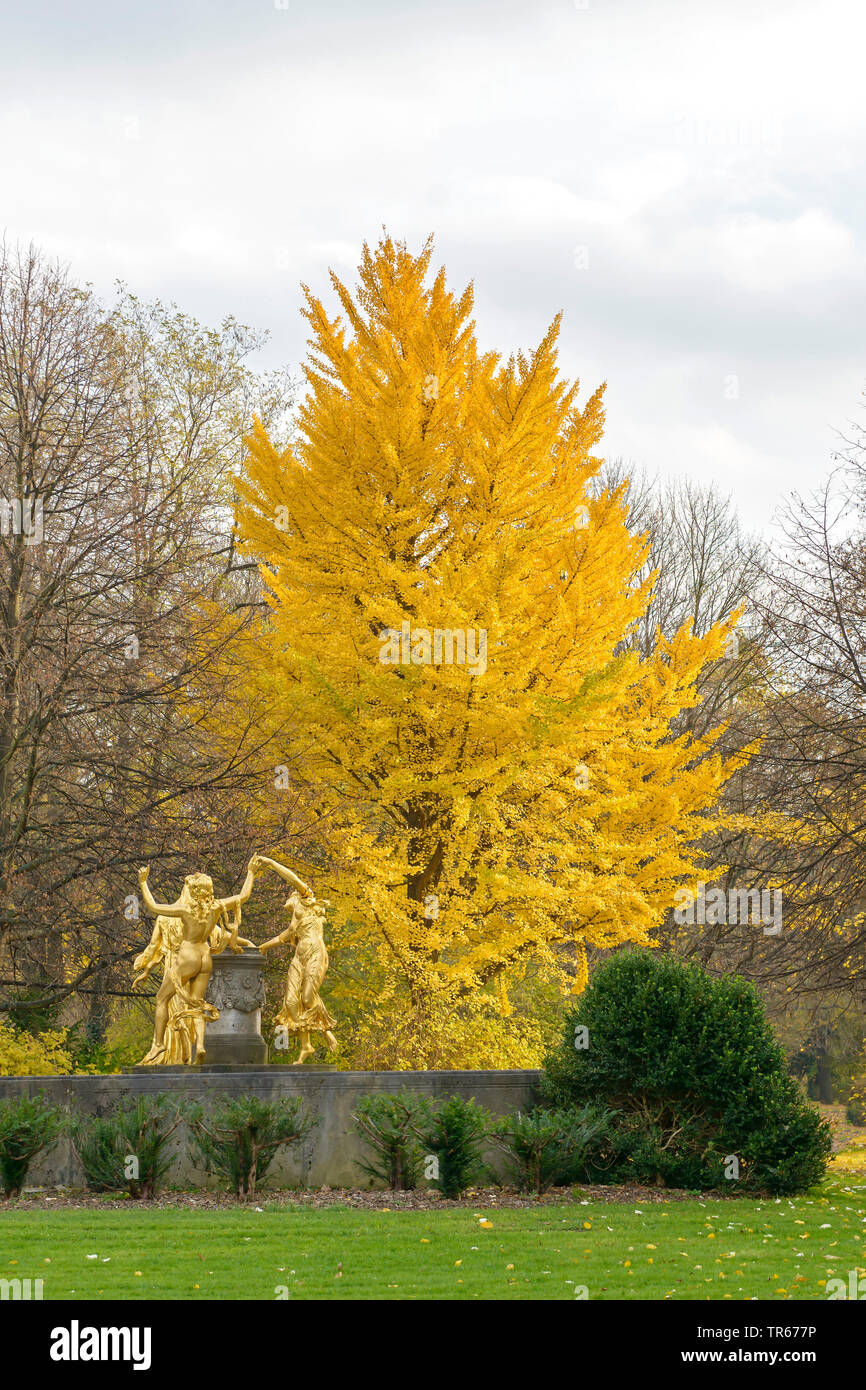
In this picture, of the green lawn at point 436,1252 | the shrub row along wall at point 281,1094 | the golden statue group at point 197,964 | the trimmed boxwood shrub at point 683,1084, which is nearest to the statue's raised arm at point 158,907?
the golden statue group at point 197,964

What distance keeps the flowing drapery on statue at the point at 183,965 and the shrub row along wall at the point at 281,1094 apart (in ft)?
1.56

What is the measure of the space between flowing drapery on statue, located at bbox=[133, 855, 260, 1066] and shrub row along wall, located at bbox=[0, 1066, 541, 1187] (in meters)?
0.48

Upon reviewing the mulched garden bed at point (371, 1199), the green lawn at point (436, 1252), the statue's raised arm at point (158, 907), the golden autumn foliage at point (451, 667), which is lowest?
the mulched garden bed at point (371, 1199)

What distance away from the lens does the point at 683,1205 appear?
1111cm

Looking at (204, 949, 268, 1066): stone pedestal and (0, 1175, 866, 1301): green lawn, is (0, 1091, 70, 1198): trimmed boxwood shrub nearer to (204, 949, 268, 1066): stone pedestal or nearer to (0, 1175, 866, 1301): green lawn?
(0, 1175, 866, 1301): green lawn

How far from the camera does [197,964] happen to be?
1365cm

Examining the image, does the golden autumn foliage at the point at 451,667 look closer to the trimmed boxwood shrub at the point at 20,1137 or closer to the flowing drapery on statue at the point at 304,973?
the flowing drapery on statue at the point at 304,973

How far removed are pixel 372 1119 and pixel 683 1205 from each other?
8.56 ft

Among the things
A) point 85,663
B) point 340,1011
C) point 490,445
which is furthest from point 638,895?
point 85,663

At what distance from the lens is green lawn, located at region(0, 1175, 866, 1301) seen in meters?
7.31

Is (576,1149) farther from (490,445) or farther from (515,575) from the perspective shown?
(490,445)

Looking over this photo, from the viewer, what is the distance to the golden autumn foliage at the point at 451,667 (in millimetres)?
16297

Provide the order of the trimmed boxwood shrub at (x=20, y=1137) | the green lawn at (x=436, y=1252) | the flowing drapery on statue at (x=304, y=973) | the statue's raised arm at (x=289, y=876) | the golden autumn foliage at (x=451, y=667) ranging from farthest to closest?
the golden autumn foliage at (x=451, y=667) → the flowing drapery on statue at (x=304, y=973) → the statue's raised arm at (x=289, y=876) → the trimmed boxwood shrub at (x=20, y=1137) → the green lawn at (x=436, y=1252)

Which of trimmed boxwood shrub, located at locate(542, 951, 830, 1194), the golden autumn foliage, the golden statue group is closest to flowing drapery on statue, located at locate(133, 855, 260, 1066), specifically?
the golden statue group
